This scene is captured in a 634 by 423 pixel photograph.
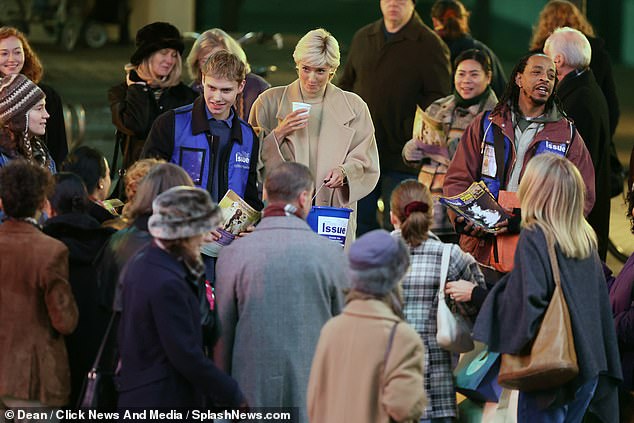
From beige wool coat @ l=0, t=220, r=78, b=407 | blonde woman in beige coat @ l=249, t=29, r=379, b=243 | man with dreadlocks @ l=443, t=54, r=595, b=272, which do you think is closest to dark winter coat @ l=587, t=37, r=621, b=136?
man with dreadlocks @ l=443, t=54, r=595, b=272

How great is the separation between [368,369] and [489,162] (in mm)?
3079

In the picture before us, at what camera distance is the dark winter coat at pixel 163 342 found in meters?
5.84

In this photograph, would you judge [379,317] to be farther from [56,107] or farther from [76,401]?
[56,107]

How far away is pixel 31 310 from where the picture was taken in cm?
647

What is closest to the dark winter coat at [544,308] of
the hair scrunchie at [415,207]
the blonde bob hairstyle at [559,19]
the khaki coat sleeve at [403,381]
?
the hair scrunchie at [415,207]

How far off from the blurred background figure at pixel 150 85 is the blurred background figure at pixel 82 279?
238 cm

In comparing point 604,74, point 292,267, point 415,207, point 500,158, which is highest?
point 604,74

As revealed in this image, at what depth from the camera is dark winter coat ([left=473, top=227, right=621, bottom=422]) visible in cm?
659

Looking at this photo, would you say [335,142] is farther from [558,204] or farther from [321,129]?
[558,204]

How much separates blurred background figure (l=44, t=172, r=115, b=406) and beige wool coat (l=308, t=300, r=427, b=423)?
4.57ft

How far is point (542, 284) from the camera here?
21.6 feet

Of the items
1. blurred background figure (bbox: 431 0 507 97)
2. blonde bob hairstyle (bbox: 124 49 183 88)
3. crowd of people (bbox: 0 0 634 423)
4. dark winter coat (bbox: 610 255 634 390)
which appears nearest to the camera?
crowd of people (bbox: 0 0 634 423)

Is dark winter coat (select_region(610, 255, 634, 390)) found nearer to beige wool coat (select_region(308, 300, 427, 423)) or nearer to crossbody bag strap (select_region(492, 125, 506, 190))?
crossbody bag strap (select_region(492, 125, 506, 190))

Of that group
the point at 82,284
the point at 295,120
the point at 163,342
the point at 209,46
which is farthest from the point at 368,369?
the point at 209,46
